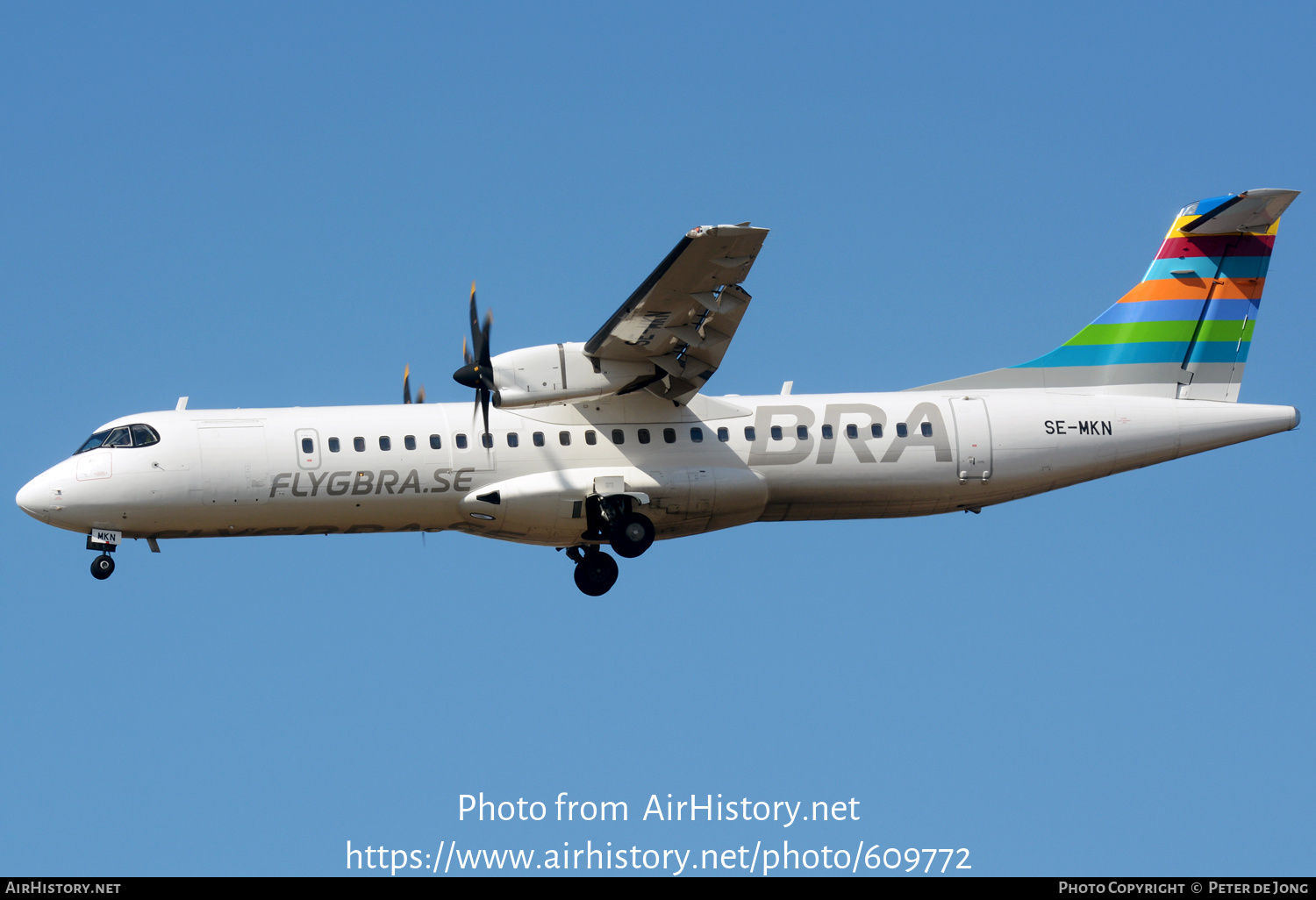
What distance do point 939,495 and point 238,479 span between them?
1100cm

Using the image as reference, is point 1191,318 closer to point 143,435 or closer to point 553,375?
point 553,375

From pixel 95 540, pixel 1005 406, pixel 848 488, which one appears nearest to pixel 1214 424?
pixel 1005 406

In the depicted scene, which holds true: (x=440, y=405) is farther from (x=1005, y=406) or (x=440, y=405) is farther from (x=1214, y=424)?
(x=1214, y=424)

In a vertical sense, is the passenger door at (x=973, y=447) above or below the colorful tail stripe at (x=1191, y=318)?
below

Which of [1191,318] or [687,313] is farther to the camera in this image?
[1191,318]

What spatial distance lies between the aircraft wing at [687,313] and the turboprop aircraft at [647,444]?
41 mm

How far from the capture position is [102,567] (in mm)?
22703

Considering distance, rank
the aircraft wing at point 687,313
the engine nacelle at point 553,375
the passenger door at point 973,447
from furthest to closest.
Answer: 1. the passenger door at point 973,447
2. the engine nacelle at point 553,375
3. the aircraft wing at point 687,313

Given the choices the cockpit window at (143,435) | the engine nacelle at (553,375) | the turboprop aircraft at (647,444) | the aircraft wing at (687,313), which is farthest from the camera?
the cockpit window at (143,435)

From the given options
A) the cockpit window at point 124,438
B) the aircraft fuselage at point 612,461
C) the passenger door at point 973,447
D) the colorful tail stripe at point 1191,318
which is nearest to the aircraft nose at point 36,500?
the aircraft fuselage at point 612,461

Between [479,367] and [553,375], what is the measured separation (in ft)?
3.54

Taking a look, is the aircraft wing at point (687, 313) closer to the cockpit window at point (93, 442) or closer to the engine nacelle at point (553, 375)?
the engine nacelle at point (553, 375)

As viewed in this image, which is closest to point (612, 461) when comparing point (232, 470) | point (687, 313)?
point (687, 313)

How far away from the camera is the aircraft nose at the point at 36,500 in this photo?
73.6 feet
